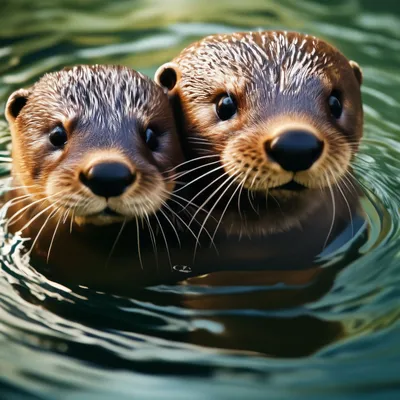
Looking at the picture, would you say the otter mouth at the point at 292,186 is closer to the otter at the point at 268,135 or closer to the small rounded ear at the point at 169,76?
the otter at the point at 268,135

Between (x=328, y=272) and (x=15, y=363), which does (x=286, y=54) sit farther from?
(x=15, y=363)

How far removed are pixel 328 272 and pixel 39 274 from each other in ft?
4.89

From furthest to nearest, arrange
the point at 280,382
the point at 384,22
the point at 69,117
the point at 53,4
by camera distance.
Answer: the point at 53,4 < the point at 384,22 < the point at 69,117 < the point at 280,382

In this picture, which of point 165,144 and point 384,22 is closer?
point 165,144

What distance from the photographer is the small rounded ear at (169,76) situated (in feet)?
16.3

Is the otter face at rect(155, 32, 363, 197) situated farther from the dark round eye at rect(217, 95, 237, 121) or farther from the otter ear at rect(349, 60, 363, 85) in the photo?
the otter ear at rect(349, 60, 363, 85)

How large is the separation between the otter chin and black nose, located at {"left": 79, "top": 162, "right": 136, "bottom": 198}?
52cm

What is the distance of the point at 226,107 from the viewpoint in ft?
15.2

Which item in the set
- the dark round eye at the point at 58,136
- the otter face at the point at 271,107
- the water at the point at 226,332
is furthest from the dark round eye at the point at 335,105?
the dark round eye at the point at 58,136

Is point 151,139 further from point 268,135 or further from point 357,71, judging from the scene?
point 357,71

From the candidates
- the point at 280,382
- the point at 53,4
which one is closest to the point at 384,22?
the point at 53,4

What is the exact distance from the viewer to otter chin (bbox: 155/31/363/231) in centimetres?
430

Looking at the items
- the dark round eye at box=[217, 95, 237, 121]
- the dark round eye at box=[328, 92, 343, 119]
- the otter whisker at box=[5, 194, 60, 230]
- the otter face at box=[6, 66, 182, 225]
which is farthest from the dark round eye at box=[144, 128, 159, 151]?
the dark round eye at box=[328, 92, 343, 119]

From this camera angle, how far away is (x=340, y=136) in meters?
4.55
